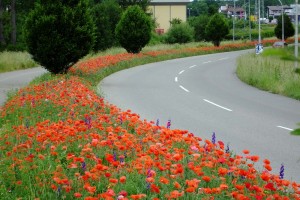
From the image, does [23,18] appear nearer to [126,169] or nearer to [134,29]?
[134,29]

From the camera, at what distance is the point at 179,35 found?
225 feet

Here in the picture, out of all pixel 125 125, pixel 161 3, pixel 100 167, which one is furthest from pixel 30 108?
pixel 161 3

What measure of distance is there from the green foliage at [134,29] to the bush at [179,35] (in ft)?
89.0

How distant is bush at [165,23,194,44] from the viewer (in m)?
68.6

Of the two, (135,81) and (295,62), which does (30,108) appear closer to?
(295,62)

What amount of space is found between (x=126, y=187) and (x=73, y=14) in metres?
18.7

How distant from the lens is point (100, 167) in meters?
4.25

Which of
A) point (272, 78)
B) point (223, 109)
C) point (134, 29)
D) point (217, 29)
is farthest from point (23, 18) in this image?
point (223, 109)

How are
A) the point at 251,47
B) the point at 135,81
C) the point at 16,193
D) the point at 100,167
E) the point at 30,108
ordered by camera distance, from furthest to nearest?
the point at 251,47 → the point at 135,81 → the point at 30,108 → the point at 16,193 → the point at 100,167

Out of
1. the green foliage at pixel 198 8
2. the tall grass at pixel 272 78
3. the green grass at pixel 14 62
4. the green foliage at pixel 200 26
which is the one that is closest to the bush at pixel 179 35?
the green foliage at pixel 200 26

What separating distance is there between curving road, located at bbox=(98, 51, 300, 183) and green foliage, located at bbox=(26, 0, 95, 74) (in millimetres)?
2027

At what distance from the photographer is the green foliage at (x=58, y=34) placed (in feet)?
73.5

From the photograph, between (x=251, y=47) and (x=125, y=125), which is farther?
(x=251, y=47)

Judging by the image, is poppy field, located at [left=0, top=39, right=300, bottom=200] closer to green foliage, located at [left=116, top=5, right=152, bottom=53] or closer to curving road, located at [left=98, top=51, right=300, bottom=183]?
curving road, located at [left=98, top=51, right=300, bottom=183]
